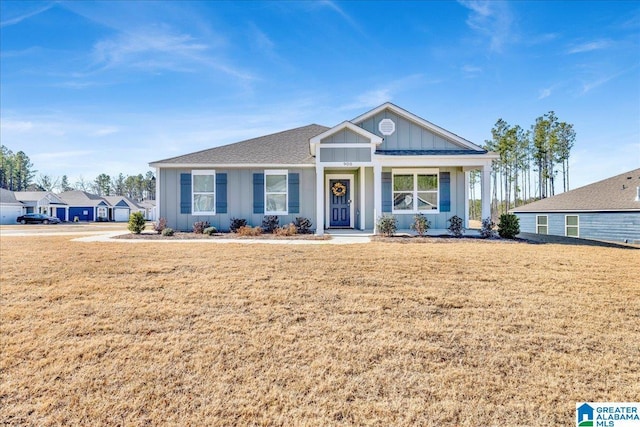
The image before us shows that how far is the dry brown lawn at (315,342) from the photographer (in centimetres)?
310

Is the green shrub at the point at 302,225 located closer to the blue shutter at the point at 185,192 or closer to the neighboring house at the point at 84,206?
the blue shutter at the point at 185,192

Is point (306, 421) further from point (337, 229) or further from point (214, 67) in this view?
point (214, 67)

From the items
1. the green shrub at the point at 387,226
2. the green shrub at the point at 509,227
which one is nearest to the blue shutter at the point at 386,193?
the green shrub at the point at 387,226

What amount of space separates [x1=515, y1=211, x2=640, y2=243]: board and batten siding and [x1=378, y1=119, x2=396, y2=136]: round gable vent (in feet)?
52.3

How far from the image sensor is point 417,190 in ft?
44.2

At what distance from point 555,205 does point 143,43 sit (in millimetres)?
27231

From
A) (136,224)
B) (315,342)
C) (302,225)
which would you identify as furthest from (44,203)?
(315,342)

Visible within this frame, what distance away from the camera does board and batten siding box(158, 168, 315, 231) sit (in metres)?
13.4

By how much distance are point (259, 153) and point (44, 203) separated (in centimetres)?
4581

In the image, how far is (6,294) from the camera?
571 centimetres

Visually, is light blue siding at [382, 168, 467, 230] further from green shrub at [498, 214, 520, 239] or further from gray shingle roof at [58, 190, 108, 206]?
gray shingle roof at [58, 190, 108, 206]

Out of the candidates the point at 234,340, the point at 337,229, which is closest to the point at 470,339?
the point at 234,340

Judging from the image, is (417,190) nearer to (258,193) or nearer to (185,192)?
(258,193)

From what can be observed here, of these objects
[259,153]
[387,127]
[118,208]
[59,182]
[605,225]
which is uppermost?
[59,182]
